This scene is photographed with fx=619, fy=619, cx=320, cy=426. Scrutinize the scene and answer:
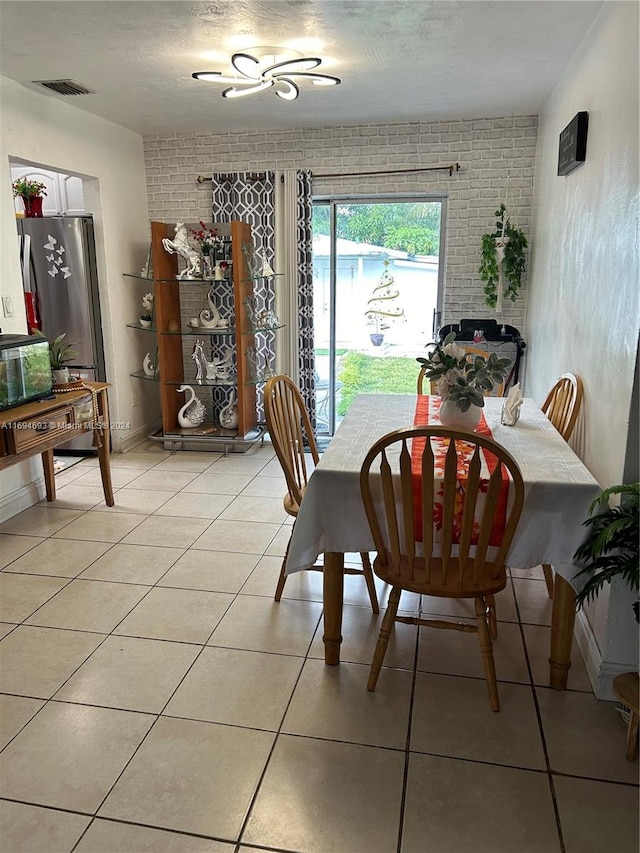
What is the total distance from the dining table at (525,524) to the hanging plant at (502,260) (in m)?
2.33

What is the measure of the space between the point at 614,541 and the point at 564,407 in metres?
1.07

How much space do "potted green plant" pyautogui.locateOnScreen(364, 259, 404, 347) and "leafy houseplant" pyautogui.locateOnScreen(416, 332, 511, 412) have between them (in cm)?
274

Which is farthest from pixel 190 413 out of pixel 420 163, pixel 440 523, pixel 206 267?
pixel 440 523

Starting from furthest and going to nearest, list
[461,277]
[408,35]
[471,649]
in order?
[461,277] → [408,35] → [471,649]

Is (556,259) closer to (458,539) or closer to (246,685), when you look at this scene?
(458,539)

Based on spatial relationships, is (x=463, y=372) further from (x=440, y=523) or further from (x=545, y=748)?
(x=545, y=748)

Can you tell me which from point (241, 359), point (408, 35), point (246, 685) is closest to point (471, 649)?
Answer: point (246, 685)

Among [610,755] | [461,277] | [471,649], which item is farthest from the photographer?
[461,277]

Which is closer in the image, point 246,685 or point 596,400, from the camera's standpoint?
point 246,685

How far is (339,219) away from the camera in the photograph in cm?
507

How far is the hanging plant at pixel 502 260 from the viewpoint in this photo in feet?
14.4

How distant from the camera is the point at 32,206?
4469 millimetres

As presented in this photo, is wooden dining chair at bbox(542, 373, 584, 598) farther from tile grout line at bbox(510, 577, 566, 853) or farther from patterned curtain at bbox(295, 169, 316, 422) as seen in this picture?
patterned curtain at bbox(295, 169, 316, 422)

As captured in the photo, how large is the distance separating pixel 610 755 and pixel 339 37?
314cm
